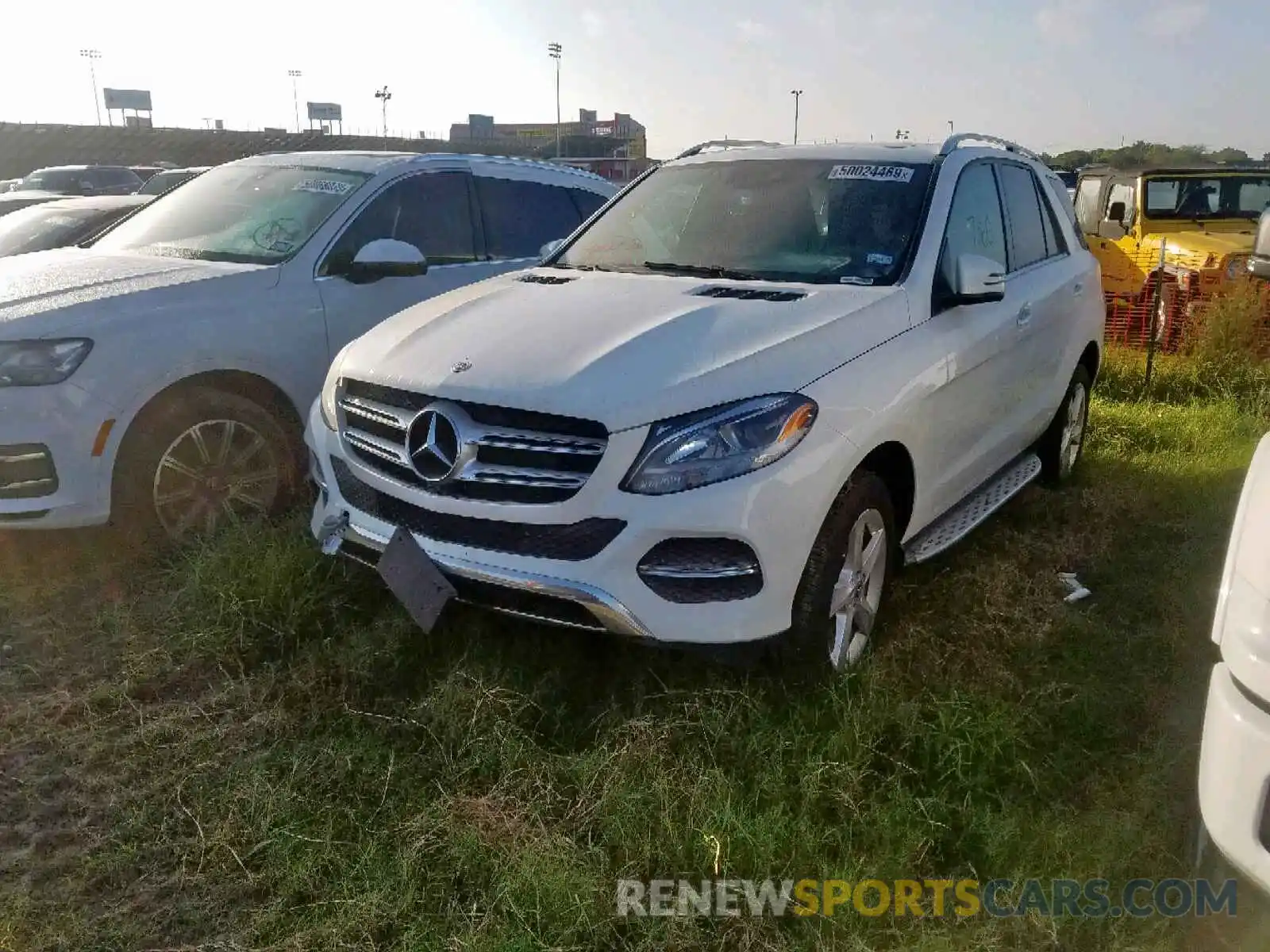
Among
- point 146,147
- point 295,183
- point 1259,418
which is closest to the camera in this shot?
point 295,183

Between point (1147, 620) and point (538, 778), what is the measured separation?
2496mm

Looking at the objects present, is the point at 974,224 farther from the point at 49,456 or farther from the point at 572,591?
the point at 49,456

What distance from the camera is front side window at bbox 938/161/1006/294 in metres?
3.76

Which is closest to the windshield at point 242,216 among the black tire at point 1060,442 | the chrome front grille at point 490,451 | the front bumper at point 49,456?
the front bumper at point 49,456

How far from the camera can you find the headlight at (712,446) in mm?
2715

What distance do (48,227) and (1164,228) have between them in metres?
10.3

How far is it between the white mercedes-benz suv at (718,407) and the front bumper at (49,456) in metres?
0.96

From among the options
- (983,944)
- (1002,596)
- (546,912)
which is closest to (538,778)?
(546,912)

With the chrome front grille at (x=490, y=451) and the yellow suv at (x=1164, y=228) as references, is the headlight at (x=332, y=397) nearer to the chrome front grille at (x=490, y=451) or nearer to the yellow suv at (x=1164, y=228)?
the chrome front grille at (x=490, y=451)

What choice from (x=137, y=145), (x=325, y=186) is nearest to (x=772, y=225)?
(x=325, y=186)

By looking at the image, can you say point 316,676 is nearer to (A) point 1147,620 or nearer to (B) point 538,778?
(B) point 538,778

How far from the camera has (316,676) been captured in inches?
128

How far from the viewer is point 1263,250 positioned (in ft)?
10.0

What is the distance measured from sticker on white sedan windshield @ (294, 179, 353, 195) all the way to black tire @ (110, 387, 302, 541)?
4.12ft
